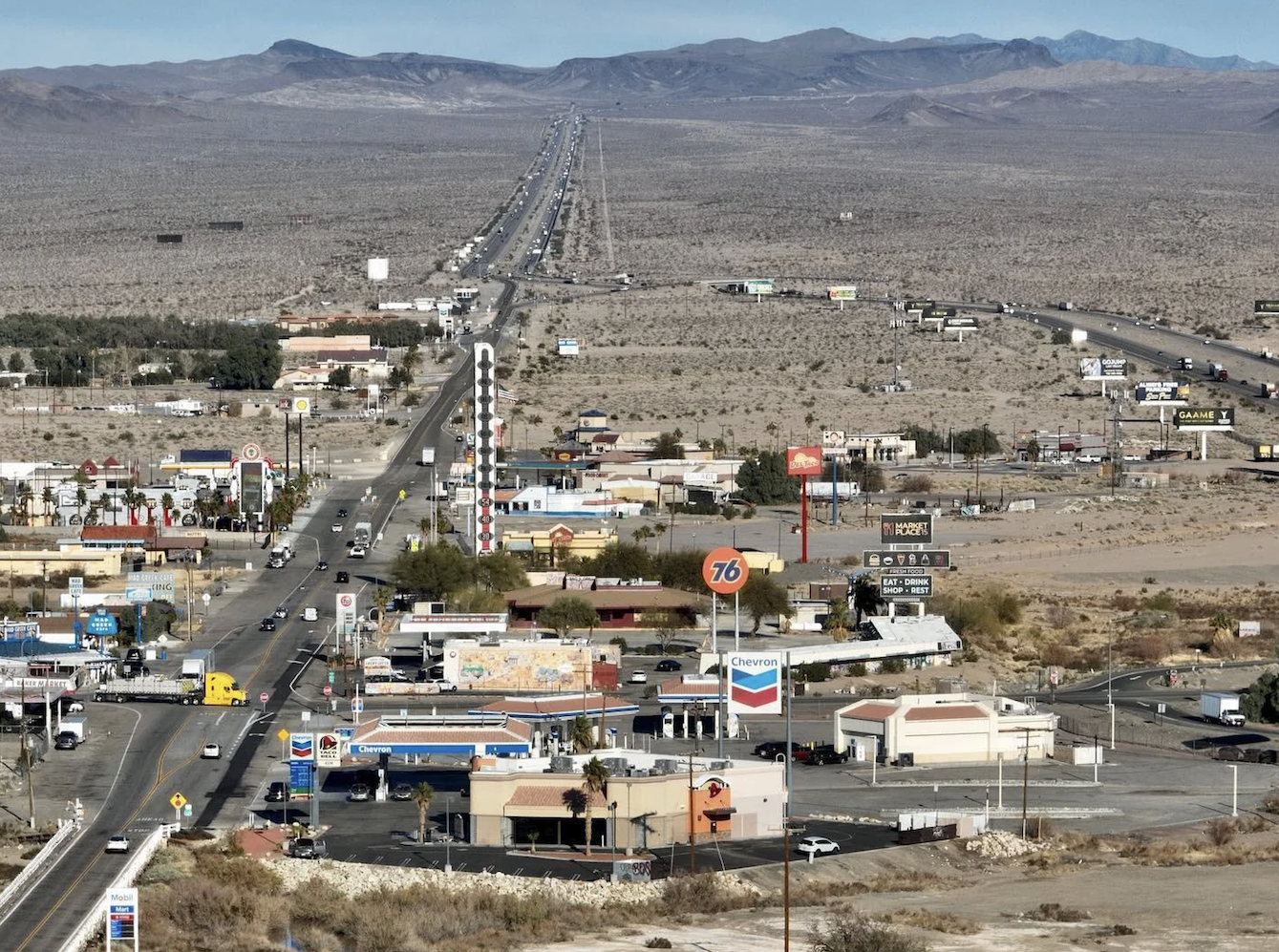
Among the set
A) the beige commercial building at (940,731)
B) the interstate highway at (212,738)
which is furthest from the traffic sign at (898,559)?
the beige commercial building at (940,731)

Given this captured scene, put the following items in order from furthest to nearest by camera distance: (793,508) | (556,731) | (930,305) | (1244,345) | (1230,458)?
(930,305), (1244,345), (1230,458), (793,508), (556,731)

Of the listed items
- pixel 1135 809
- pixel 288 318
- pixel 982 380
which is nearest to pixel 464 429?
pixel 982 380

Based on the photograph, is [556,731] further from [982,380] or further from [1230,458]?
[982,380]

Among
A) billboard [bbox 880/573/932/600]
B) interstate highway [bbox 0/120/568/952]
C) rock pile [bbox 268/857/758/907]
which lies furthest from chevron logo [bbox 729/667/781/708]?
billboard [bbox 880/573/932/600]

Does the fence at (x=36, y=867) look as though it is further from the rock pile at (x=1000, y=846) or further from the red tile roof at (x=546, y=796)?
the rock pile at (x=1000, y=846)

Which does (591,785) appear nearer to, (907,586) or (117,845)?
(117,845)

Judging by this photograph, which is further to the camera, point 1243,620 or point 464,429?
point 464,429

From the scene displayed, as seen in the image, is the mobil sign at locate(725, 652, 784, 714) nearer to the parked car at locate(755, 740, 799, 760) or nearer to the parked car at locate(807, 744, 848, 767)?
the parked car at locate(755, 740, 799, 760)
